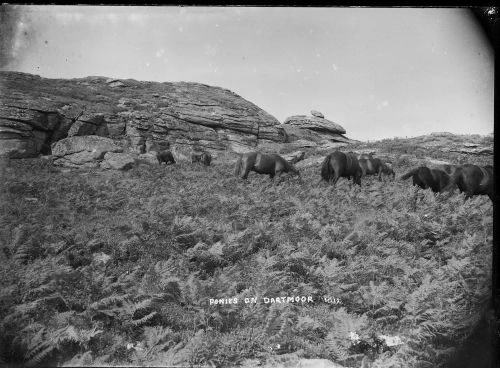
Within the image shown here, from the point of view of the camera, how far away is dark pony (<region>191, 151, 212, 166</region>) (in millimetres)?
6965

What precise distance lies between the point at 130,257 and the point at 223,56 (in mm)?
3436

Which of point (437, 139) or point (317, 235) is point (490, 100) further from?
point (317, 235)

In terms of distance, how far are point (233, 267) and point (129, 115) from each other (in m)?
2.90

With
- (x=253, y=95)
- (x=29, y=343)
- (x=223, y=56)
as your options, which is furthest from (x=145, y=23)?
(x=29, y=343)

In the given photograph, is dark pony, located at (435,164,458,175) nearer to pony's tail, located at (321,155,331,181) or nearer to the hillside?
the hillside

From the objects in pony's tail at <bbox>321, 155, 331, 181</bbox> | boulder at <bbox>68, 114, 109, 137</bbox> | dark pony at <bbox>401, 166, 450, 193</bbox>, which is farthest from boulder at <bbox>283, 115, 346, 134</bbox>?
boulder at <bbox>68, 114, 109, 137</bbox>

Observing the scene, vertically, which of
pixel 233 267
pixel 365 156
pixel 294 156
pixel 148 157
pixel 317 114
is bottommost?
pixel 233 267

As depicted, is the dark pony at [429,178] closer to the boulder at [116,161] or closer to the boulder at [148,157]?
the boulder at [148,157]

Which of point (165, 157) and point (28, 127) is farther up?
point (28, 127)

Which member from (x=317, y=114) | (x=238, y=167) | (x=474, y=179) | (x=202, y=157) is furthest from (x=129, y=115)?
(x=474, y=179)

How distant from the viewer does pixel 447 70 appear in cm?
733

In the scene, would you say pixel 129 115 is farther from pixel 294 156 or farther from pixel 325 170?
pixel 325 170

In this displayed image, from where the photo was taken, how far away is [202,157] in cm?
705

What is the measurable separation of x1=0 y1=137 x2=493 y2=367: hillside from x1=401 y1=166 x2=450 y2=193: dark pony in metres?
0.18
